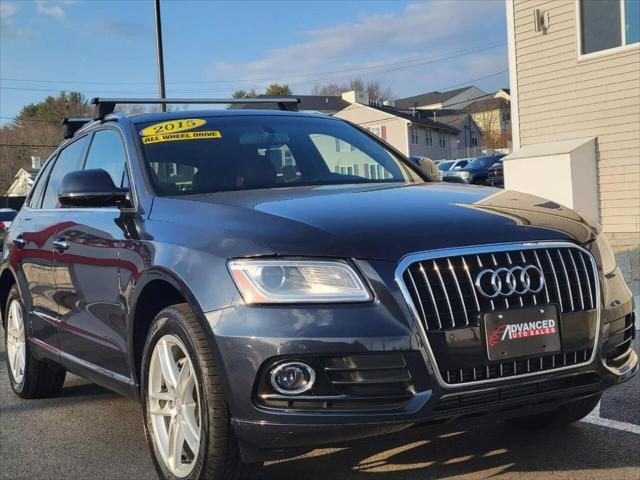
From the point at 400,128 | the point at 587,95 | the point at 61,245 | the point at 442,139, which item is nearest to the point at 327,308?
the point at 61,245

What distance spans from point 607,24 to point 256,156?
32.9 ft

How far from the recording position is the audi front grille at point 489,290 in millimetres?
2770

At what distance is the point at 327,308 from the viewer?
2.72 meters

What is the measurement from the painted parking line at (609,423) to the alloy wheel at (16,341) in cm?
366

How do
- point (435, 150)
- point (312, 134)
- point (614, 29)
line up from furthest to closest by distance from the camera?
point (435, 150) → point (614, 29) → point (312, 134)

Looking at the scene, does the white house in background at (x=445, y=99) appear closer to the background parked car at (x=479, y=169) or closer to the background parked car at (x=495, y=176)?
the background parked car at (x=479, y=169)

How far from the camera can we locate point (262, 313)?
274 centimetres

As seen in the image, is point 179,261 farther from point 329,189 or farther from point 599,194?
point 599,194

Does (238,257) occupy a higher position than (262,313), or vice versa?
(238,257)

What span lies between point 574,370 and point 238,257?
1.38 m

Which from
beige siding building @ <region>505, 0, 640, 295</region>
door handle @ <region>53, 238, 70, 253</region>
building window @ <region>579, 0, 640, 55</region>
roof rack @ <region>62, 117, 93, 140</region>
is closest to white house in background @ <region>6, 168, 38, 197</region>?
beige siding building @ <region>505, 0, 640, 295</region>

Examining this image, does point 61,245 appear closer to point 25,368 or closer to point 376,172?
point 25,368

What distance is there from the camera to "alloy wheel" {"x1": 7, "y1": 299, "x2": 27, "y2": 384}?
5.38 m

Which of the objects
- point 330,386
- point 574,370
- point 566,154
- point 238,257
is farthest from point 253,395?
point 566,154
